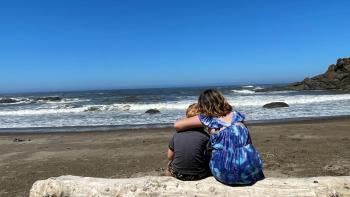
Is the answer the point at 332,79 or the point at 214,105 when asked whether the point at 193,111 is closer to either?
the point at 214,105

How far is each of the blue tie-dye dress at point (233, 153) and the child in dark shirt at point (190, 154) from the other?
0.67ft

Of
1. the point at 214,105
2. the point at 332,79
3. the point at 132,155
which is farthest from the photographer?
the point at 332,79

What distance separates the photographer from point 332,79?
180 ft

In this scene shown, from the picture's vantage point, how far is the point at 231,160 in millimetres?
4355

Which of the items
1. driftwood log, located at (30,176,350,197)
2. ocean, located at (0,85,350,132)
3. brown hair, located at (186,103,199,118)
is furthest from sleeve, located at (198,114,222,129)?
ocean, located at (0,85,350,132)

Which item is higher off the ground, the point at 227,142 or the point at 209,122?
the point at 209,122

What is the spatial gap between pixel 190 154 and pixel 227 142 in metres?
0.57

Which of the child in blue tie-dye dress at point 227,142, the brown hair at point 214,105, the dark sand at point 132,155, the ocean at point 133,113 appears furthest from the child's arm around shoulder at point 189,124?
the ocean at point 133,113

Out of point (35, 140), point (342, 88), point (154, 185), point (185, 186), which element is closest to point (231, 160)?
point (185, 186)

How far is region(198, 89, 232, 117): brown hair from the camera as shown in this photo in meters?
4.44

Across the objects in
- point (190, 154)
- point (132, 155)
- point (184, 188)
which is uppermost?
point (190, 154)

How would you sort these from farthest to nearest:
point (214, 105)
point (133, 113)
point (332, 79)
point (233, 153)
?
point (332, 79) → point (133, 113) → point (214, 105) → point (233, 153)

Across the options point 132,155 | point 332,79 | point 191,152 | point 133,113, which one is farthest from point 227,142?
point 332,79

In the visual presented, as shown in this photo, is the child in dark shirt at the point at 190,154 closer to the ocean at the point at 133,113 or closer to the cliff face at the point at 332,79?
the ocean at the point at 133,113
